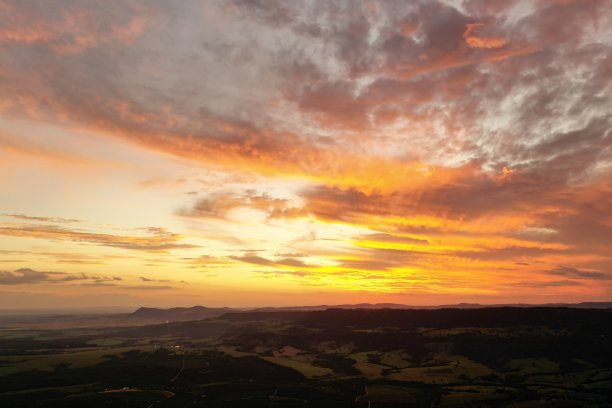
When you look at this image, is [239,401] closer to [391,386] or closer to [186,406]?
[186,406]

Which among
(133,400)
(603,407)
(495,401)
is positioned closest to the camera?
(603,407)

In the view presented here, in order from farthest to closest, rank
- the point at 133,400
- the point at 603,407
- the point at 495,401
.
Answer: the point at 133,400, the point at 495,401, the point at 603,407

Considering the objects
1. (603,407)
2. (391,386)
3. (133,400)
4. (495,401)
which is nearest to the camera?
(603,407)

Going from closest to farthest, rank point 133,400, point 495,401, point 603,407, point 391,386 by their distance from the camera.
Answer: point 603,407, point 495,401, point 133,400, point 391,386

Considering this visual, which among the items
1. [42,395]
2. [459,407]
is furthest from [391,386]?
[42,395]

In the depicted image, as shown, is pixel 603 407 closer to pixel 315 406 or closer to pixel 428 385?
pixel 428 385

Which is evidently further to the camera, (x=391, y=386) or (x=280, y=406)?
(x=391, y=386)

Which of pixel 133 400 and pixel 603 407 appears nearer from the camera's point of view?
pixel 603 407

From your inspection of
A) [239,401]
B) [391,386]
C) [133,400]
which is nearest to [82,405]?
[133,400]
